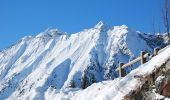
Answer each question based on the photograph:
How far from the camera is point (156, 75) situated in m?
16.5

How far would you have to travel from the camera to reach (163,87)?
16031mm

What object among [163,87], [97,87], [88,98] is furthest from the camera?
[97,87]

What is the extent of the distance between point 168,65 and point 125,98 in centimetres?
201

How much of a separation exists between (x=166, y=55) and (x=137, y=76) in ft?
4.27

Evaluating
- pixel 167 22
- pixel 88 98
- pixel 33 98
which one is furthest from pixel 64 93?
pixel 88 98

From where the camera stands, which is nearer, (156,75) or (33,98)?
(156,75)

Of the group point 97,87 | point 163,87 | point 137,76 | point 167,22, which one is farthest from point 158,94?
point 167,22

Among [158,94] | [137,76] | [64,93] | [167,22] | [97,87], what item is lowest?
[158,94]

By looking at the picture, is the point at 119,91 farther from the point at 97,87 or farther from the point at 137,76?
the point at 97,87

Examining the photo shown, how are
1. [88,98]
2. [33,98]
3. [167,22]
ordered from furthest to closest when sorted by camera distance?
[33,98], [167,22], [88,98]

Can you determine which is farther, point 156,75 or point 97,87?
point 97,87

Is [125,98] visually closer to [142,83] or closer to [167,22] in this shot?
[142,83]

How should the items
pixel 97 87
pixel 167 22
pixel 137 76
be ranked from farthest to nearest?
pixel 167 22, pixel 97 87, pixel 137 76

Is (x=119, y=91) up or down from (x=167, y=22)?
down
